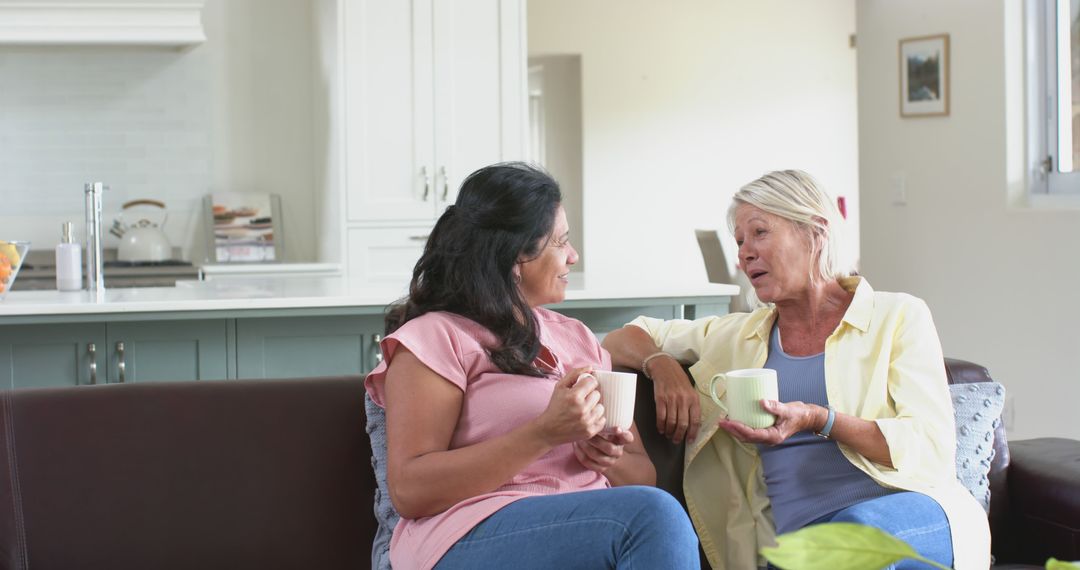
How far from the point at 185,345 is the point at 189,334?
3cm

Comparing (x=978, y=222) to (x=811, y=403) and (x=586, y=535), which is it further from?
(x=586, y=535)

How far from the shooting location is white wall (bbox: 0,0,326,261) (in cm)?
564

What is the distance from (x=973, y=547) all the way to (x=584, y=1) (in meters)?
6.36

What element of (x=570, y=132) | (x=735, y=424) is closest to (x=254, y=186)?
(x=570, y=132)

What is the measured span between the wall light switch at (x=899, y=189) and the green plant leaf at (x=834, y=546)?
448 cm

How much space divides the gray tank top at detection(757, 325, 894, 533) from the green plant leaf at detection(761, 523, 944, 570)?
4.86ft

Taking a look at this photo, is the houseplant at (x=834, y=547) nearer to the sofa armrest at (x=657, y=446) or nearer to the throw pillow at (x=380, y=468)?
the throw pillow at (x=380, y=468)

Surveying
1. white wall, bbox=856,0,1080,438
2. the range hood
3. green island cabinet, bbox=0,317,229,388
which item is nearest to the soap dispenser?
green island cabinet, bbox=0,317,229,388

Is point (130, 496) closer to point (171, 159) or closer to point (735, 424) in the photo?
point (735, 424)

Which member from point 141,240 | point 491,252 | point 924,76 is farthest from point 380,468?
point 141,240

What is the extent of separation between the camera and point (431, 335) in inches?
71.6

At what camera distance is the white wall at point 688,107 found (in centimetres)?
797

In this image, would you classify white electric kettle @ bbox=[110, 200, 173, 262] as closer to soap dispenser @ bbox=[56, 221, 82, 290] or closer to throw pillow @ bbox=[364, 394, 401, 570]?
soap dispenser @ bbox=[56, 221, 82, 290]

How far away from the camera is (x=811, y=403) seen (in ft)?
6.63
